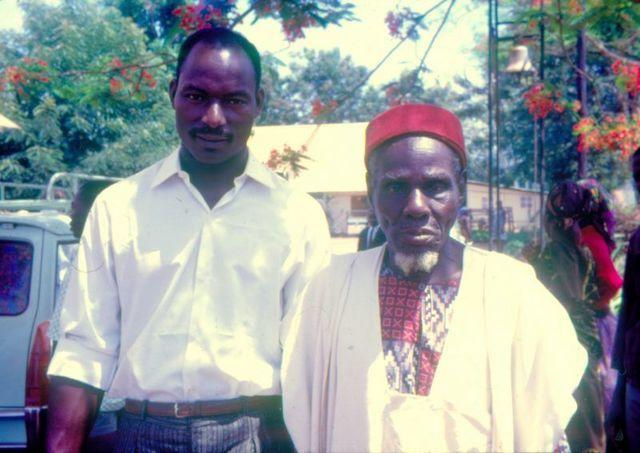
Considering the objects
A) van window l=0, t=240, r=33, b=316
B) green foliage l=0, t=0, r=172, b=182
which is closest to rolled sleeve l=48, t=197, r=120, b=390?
van window l=0, t=240, r=33, b=316

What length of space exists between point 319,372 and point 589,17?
3.82 meters

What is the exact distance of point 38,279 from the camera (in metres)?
4.50

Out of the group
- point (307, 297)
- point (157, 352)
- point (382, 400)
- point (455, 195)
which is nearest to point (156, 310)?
point (157, 352)

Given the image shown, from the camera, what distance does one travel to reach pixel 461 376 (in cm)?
185

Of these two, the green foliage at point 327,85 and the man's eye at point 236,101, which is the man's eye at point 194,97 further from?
the green foliage at point 327,85

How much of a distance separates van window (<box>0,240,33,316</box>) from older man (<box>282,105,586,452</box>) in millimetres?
2897

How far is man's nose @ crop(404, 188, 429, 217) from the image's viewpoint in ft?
6.48

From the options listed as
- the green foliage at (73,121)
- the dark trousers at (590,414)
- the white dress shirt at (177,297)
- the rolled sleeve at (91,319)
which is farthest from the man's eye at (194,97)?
the green foliage at (73,121)

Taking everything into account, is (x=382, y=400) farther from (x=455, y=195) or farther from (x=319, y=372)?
(x=455, y=195)

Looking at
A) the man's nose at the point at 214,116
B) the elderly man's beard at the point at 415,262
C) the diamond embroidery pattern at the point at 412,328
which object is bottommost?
the diamond embroidery pattern at the point at 412,328

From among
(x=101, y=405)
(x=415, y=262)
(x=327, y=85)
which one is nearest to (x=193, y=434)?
(x=415, y=262)

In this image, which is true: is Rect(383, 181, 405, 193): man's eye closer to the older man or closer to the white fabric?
the older man

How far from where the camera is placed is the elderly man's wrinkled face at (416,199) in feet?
6.54

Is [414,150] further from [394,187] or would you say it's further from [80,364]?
[80,364]
